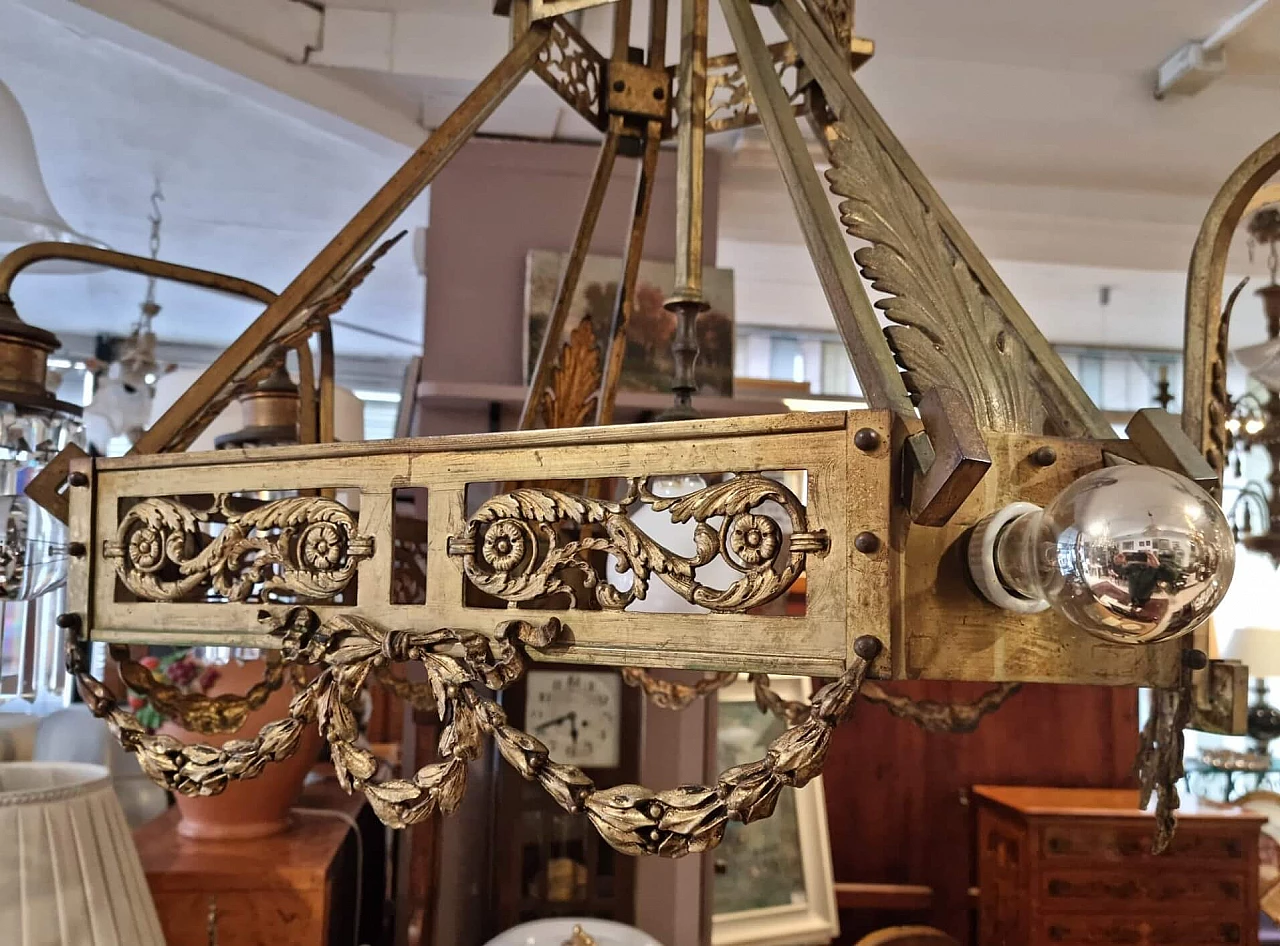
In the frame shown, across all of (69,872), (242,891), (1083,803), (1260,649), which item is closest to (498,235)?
(242,891)

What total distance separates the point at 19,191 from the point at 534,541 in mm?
1422

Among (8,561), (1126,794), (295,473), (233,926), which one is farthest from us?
(1126,794)

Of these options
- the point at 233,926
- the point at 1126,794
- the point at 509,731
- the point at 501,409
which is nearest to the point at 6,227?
the point at 501,409

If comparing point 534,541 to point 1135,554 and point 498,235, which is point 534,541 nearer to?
point 1135,554

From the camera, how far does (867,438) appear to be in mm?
354

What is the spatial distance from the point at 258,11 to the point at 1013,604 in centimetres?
192

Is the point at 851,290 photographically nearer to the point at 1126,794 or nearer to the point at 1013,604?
the point at 1013,604

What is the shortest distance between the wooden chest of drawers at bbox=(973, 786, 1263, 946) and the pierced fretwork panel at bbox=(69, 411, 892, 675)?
113 inches

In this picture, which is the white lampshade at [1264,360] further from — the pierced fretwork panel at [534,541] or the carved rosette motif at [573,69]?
the pierced fretwork panel at [534,541]

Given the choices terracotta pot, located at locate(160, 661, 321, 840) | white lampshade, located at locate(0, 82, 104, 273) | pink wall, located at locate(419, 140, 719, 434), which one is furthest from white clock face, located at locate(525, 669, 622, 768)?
white lampshade, located at locate(0, 82, 104, 273)

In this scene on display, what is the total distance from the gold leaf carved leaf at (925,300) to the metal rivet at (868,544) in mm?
91

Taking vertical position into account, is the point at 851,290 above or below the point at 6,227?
below

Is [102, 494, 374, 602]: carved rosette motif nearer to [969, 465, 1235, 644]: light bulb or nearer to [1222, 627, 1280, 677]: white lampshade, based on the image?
[969, 465, 1235, 644]: light bulb

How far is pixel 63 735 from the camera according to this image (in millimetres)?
1696
